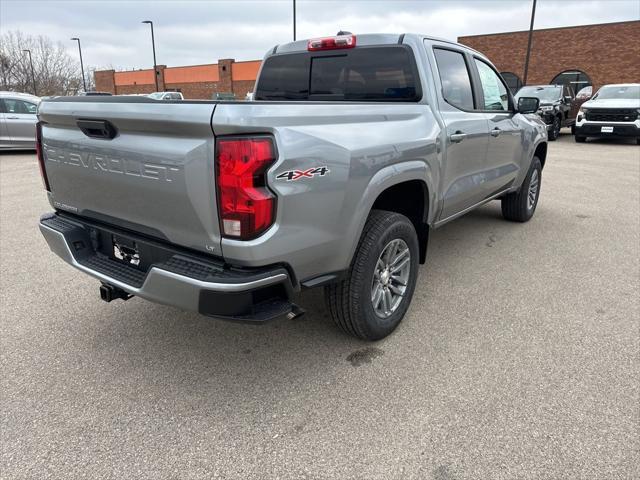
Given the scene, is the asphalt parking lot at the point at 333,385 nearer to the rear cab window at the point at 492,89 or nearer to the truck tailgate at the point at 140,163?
the truck tailgate at the point at 140,163

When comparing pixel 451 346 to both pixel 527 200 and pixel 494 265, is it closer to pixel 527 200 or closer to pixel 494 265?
pixel 494 265

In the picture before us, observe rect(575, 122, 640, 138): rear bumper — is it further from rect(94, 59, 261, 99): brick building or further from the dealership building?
rect(94, 59, 261, 99): brick building

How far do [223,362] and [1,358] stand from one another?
4.51ft

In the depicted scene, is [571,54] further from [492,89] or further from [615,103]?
[492,89]

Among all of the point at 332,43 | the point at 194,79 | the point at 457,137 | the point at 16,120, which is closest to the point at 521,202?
the point at 457,137

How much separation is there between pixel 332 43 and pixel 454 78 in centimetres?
103

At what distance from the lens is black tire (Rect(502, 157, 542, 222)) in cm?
584

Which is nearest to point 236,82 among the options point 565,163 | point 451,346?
point 565,163

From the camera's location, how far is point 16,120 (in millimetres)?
12492

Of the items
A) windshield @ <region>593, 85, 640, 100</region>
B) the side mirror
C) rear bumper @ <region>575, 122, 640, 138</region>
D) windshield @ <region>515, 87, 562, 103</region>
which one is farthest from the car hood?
the side mirror

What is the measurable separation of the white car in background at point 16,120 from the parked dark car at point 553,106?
46.7ft

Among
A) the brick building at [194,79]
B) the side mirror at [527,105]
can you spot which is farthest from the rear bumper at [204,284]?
the brick building at [194,79]

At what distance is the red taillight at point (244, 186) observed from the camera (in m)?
2.01

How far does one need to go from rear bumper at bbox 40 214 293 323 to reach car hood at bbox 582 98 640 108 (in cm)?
1560
